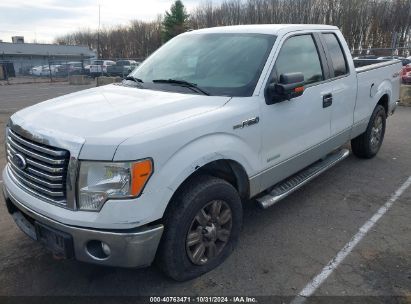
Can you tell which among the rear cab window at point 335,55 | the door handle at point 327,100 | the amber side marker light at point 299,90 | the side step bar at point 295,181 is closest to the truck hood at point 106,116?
the amber side marker light at point 299,90

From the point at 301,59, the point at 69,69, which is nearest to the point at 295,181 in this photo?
the point at 301,59

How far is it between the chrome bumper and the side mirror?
1565 millimetres

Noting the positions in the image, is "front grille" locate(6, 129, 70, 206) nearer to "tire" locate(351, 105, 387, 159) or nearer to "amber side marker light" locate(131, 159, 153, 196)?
"amber side marker light" locate(131, 159, 153, 196)

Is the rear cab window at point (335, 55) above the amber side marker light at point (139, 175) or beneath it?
above

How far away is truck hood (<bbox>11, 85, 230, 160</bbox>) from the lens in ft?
7.99

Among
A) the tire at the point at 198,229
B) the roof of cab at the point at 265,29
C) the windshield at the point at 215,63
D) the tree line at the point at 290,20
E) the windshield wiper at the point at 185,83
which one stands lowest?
the tire at the point at 198,229

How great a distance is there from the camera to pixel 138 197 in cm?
241

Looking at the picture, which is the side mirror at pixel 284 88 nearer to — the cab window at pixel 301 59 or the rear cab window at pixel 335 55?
the cab window at pixel 301 59

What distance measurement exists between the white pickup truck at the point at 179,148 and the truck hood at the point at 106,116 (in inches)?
0.5

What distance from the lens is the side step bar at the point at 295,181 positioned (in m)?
3.55

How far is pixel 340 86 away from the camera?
456cm

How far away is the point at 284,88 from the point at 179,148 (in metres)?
1.22

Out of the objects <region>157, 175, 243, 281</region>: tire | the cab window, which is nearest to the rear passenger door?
the cab window

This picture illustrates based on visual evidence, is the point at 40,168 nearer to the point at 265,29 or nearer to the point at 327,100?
the point at 265,29
